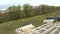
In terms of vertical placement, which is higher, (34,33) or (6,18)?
(34,33)

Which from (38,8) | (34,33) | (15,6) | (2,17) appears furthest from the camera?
(38,8)

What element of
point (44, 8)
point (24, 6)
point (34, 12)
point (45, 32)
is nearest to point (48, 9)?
point (44, 8)

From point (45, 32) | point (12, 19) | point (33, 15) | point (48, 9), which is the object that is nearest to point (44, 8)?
point (48, 9)

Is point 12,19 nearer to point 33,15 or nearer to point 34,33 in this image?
point 33,15

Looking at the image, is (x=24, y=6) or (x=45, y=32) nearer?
(x=45, y=32)

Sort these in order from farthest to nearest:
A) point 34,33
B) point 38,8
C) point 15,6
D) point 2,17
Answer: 1. point 38,8
2. point 15,6
3. point 2,17
4. point 34,33

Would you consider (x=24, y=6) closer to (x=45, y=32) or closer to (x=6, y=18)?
(x=6, y=18)
